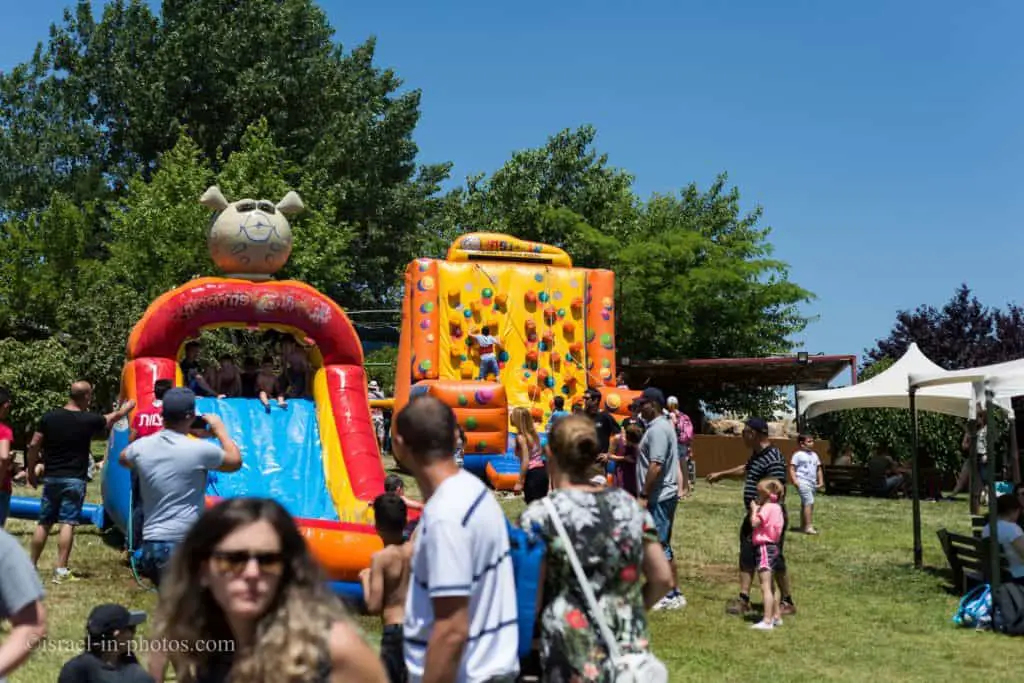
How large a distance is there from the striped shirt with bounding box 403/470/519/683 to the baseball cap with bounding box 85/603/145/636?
1473mm

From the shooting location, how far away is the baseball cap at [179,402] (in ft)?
17.5

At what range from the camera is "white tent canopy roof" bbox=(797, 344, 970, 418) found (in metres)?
17.1

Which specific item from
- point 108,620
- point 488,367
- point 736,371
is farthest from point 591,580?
point 736,371

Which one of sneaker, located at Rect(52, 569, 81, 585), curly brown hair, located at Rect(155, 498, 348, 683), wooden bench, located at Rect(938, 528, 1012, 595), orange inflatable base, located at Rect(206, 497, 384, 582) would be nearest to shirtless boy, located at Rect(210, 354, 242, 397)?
sneaker, located at Rect(52, 569, 81, 585)

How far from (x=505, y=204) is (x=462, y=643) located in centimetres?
3416

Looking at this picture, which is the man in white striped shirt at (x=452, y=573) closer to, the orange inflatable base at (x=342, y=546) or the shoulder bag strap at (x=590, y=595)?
the shoulder bag strap at (x=590, y=595)

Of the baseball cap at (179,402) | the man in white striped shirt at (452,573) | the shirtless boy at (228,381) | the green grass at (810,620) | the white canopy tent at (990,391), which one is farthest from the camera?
the shirtless boy at (228,381)

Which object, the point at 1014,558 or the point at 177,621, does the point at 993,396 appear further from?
the point at 177,621

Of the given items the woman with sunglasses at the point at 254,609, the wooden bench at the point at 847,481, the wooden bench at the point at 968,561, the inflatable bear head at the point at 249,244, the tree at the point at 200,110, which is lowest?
the wooden bench at the point at 968,561

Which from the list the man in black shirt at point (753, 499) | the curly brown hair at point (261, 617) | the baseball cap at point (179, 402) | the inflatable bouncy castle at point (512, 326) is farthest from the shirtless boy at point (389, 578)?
the inflatable bouncy castle at point (512, 326)

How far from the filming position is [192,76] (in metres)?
35.9

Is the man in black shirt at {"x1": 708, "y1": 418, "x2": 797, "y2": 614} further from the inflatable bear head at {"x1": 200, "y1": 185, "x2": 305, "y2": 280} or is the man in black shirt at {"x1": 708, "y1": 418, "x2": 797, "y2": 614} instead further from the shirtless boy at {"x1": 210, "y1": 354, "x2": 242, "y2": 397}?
the shirtless boy at {"x1": 210, "y1": 354, "x2": 242, "y2": 397}

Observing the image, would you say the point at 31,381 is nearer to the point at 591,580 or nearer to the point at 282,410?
the point at 282,410

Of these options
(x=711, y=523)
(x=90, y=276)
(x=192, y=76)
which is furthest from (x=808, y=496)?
(x=192, y=76)
